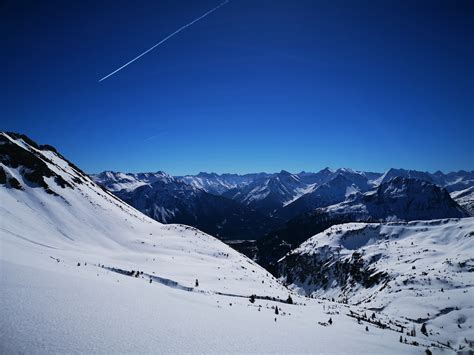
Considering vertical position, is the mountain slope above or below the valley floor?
above

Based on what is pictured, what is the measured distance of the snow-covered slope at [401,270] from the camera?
4938cm

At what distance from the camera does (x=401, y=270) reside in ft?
279

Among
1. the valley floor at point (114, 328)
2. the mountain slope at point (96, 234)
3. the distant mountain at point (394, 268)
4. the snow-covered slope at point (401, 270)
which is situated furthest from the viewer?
the distant mountain at point (394, 268)

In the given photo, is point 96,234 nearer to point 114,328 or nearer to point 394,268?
point 114,328

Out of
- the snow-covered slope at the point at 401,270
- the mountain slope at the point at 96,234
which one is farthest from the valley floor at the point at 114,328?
the snow-covered slope at the point at 401,270

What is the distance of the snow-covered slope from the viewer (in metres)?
49.4

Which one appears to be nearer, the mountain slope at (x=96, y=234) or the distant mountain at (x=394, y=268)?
the mountain slope at (x=96, y=234)

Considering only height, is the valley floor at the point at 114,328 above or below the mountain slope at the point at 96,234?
below

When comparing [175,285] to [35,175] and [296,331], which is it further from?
[35,175]

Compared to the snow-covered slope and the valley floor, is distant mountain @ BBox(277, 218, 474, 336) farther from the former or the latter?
the valley floor

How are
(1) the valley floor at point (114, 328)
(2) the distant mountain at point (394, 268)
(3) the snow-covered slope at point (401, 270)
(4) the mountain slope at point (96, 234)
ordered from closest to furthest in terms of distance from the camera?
1. (1) the valley floor at point (114, 328)
2. (4) the mountain slope at point (96, 234)
3. (3) the snow-covered slope at point (401, 270)
4. (2) the distant mountain at point (394, 268)

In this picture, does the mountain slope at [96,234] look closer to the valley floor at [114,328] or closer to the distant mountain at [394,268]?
the valley floor at [114,328]

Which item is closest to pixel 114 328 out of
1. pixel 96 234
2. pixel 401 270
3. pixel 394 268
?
pixel 96 234

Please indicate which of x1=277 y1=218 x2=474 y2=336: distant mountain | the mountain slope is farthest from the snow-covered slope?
the mountain slope
